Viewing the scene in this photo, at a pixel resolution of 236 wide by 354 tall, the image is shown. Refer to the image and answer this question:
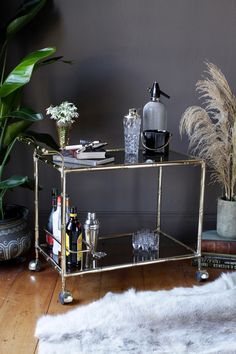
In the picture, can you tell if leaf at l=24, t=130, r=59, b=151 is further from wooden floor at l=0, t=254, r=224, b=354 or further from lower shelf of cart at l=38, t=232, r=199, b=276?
wooden floor at l=0, t=254, r=224, b=354

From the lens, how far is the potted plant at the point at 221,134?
2678 mm

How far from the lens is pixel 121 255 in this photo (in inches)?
104

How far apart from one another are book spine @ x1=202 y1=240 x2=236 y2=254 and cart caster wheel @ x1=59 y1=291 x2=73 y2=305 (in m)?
0.85

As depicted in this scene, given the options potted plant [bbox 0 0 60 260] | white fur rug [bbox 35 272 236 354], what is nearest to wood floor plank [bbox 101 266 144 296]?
white fur rug [bbox 35 272 236 354]

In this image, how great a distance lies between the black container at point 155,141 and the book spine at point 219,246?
598mm

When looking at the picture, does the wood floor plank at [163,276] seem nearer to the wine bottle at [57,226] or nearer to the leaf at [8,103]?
the wine bottle at [57,226]

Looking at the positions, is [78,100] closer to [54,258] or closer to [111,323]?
[54,258]

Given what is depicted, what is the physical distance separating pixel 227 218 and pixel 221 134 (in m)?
0.46

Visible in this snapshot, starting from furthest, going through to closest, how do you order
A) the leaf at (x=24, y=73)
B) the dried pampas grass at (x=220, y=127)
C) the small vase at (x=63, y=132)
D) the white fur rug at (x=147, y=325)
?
the dried pampas grass at (x=220, y=127) < the small vase at (x=63, y=132) < the leaf at (x=24, y=73) < the white fur rug at (x=147, y=325)

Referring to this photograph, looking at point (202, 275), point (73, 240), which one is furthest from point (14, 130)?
point (202, 275)

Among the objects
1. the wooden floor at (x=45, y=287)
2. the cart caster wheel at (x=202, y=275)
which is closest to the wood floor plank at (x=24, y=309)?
the wooden floor at (x=45, y=287)

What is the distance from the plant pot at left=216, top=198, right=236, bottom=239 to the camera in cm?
276

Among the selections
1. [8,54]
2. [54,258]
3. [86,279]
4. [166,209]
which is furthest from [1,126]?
[166,209]

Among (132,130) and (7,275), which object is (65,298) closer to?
(7,275)
